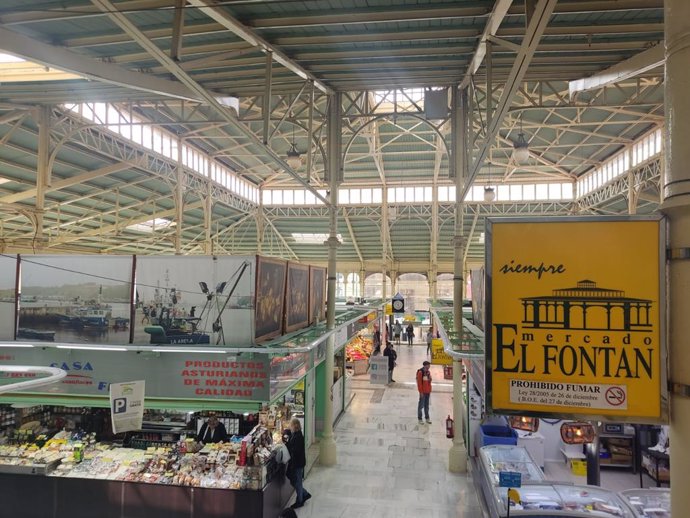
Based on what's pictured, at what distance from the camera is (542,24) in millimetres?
3900

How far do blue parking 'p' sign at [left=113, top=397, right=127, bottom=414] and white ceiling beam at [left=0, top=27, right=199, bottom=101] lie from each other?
509 centimetres

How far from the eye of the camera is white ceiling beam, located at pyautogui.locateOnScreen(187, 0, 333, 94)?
5.97 m

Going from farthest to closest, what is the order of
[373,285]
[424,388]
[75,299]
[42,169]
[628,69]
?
[373,285] < [424,388] < [42,169] < [628,69] < [75,299]

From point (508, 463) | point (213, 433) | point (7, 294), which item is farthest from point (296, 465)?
point (7, 294)

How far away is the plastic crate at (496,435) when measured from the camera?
9.51 m

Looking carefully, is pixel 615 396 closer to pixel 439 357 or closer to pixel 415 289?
pixel 439 357

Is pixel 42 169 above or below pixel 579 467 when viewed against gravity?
above

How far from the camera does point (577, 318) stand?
227 centimetres

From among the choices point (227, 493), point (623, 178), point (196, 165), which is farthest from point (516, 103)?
point (227, 493)

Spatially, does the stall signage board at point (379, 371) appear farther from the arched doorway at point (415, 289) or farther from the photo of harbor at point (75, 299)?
the arched doorway at point (415, 289)

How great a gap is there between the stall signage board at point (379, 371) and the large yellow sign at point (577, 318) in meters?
13.4

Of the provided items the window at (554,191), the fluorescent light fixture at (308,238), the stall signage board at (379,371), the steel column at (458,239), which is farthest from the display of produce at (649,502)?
the fluorescent light fixture at (308,238)

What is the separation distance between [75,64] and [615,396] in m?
8.26

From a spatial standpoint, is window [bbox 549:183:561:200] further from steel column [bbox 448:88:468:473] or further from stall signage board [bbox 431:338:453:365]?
steel column [bbox 448:88:468:473]
